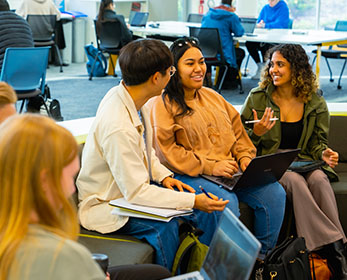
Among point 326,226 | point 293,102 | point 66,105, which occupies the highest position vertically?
point 293,102

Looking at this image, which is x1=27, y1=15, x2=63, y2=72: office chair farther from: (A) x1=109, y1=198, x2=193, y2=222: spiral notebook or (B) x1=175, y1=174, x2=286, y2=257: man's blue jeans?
(A) x1=109, y1=198, x2=193, y2=222: spiral notebook

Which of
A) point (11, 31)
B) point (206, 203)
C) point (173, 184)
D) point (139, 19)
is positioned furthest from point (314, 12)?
point (206, 203)

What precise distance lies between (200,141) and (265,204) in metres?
0.46

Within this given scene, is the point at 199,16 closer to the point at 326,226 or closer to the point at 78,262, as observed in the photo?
the point at 326,226

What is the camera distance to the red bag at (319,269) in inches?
109

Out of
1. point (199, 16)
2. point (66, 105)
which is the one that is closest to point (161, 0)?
point (199, 16)

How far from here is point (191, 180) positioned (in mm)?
2795

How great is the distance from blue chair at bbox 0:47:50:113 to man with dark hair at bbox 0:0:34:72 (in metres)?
0.15

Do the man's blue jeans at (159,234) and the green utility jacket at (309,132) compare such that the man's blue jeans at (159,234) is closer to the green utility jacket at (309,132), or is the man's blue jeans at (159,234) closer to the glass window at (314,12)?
the green utility jacket at (309,132)

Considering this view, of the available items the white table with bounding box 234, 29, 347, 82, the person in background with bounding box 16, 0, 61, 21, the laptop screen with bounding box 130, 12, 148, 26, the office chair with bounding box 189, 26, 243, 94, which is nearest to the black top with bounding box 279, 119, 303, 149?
the white table with bounding box 234, 29, 347, 82

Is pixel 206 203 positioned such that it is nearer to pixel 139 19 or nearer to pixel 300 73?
pixel 300 73

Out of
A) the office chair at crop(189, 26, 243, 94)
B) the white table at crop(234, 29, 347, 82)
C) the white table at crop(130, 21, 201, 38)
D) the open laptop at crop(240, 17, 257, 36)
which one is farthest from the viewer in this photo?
the white table at crop(130, 21, 201, 38)

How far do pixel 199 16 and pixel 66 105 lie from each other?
407 cm

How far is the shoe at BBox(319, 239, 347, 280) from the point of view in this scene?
2.76 meters
